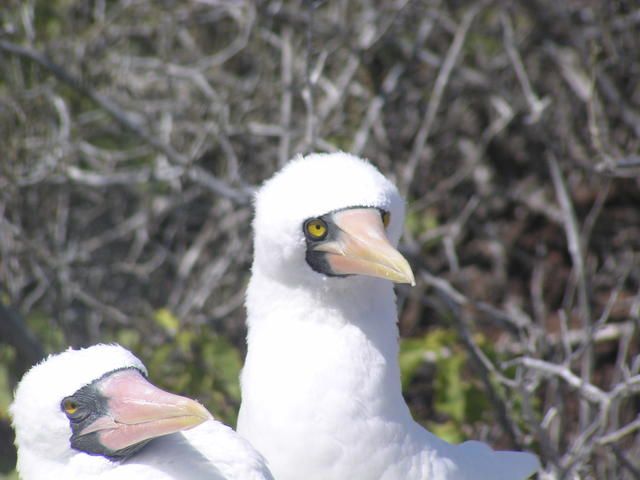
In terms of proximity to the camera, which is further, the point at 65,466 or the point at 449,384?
the point at 449,384

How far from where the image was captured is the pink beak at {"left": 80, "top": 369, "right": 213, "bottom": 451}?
229cm

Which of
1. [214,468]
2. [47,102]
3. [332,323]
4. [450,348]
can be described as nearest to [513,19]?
[450,348]

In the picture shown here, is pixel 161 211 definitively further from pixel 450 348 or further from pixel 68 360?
pixel 68 360

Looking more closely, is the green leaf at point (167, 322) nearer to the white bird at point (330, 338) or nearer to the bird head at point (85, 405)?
the white bird at point (330, 338)

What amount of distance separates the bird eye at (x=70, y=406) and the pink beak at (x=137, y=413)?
2.3 inches

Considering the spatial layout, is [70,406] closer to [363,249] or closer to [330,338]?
[330,338]

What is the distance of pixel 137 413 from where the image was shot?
2363 millimetres

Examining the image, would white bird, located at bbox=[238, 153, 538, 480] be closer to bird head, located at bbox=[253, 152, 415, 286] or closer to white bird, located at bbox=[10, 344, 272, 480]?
bird head, located at bbox=[253, 152, 415, 286]

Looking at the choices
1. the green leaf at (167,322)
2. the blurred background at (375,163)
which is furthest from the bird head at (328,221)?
the green leaf at (167,322)

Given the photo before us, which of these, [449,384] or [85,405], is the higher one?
[449,384]

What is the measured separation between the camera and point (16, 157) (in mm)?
4043

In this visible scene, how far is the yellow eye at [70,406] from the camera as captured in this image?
244cm

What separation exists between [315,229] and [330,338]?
31cm

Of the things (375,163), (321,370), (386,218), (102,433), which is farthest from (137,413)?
(375,163)
